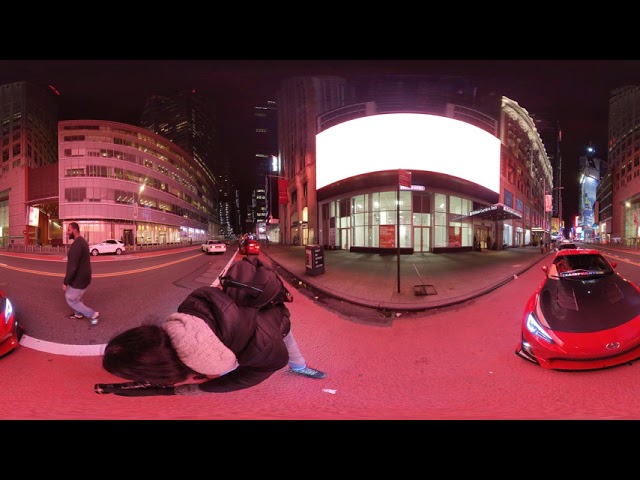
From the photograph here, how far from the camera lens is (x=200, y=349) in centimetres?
133

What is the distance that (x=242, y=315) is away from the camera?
138cm

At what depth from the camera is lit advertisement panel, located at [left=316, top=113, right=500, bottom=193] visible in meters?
7.30

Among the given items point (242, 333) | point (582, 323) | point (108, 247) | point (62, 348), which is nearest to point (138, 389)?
point (242, 333)

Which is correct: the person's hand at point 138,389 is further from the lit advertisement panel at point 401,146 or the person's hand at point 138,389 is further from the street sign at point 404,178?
the lit advertisement panel at point 401,146

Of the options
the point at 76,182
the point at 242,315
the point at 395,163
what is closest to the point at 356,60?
the point at 242,315

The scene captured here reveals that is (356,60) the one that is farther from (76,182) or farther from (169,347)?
(76,182)

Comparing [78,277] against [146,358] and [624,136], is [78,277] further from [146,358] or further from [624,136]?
[624,136]

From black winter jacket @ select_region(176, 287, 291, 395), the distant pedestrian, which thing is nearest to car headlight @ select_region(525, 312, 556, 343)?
black winter jacket @ select_region(176, 287, 291, 395)

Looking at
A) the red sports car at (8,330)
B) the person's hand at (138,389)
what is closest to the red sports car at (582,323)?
the person's hand at (138,389)

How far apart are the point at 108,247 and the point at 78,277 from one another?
34cm

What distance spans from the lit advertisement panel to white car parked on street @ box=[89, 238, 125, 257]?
569cm

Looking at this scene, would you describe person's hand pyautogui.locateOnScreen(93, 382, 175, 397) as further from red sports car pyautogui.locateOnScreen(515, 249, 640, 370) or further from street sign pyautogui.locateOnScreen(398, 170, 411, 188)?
street sign pyautogui.locateOnScreen(398, 170, 411, 188)
